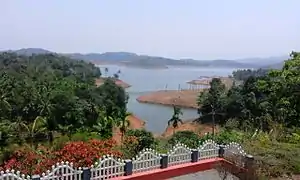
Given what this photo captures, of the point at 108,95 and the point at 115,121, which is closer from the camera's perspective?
the point at 115,121

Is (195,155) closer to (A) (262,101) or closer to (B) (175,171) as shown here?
(B) (175,171)

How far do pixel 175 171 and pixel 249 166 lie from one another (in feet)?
5.75

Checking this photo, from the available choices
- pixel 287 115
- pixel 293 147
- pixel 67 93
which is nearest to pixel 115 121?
pixel 67 93

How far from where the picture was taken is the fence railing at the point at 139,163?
24.3 ft

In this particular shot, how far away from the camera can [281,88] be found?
16.0 meters

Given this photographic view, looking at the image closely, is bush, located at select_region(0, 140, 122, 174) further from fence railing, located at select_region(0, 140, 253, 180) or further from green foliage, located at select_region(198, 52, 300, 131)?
green foliage, located at select_region(198, 52, 300, 131)

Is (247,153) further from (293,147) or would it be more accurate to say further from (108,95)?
(108,95)

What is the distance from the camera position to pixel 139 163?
8672 millimetres

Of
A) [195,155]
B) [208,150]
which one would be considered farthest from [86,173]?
[208,150]

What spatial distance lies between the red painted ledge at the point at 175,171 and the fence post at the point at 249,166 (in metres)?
1.00

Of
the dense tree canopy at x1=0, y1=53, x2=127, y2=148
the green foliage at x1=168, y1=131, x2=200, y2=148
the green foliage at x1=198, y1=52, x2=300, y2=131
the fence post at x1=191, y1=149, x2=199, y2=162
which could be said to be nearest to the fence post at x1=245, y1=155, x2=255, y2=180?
the fence post at x1=191, y1=149, x2=199, y2=162

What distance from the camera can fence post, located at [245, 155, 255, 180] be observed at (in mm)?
8609

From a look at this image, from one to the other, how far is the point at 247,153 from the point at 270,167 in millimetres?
793

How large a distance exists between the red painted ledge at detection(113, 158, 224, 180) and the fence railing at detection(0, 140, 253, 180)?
0.10 metres
